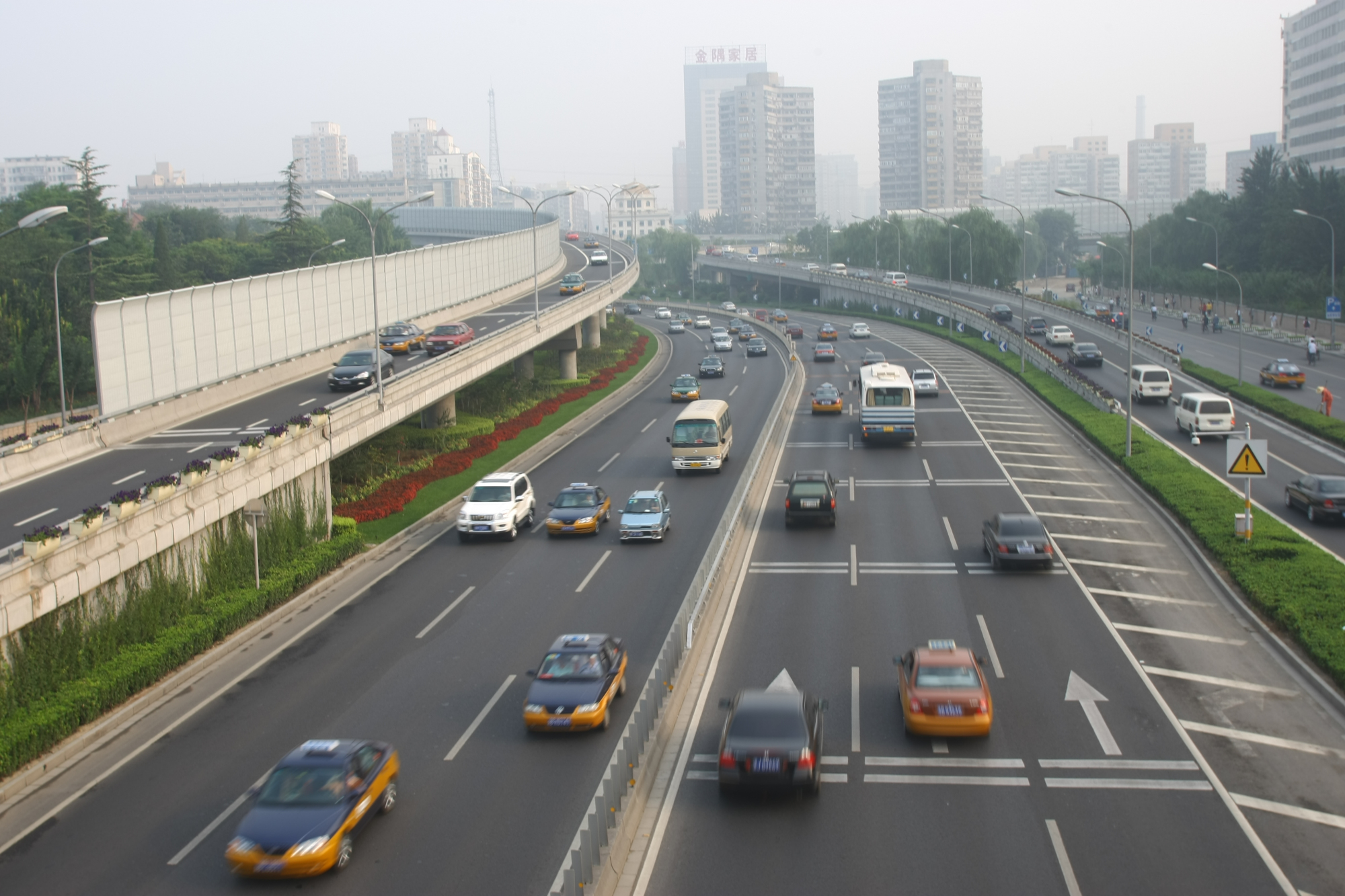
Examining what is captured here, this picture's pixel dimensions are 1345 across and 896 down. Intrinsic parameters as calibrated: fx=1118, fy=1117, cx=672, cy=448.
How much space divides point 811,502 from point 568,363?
3894 cm

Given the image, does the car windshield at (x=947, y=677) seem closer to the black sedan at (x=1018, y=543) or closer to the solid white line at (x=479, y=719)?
the solid white line at (x=479, y=719)

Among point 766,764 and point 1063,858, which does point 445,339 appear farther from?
point 1063,858

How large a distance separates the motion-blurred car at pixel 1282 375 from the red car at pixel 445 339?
41998 mm

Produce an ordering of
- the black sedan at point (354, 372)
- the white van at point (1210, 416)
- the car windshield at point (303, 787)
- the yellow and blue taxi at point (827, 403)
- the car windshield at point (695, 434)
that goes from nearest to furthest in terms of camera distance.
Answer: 1. the car windshield at point (303, 787)
2. the black sedan at point (354, 372)
3. the car windshield at point (695, 434)
4. the white van at point (1210, 416)
5. the yellow and blue taxi at point (827, 403)

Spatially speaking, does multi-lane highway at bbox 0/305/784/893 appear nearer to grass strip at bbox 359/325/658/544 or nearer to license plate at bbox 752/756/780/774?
grass strip at bbox 359/325/658/544

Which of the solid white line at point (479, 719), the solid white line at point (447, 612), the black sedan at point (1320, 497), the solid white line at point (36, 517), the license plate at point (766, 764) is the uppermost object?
the solid white line at point (36, 517)

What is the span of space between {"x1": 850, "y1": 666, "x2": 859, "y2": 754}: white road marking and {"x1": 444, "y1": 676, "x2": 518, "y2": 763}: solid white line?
6721 millimetres

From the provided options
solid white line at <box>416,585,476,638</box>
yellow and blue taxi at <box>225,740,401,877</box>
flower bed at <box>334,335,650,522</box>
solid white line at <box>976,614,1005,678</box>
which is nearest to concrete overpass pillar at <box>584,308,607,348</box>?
flower bed at <box>334,335,650,522</box>

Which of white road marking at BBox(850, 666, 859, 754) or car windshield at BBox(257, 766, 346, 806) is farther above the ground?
car windshield at BBox(257, 766, 346, 806)

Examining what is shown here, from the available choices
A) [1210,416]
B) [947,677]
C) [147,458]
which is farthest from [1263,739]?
[1210,416]

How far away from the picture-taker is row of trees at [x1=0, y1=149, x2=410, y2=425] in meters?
61.6

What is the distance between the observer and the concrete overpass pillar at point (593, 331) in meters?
83.9

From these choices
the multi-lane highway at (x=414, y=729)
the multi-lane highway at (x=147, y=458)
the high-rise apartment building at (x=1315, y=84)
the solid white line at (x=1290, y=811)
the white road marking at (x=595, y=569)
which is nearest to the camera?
the multi-lane highway at (x=414, y=729)

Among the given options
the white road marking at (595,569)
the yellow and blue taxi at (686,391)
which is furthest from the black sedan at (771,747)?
the yellow and blue taxi at (686,391)
